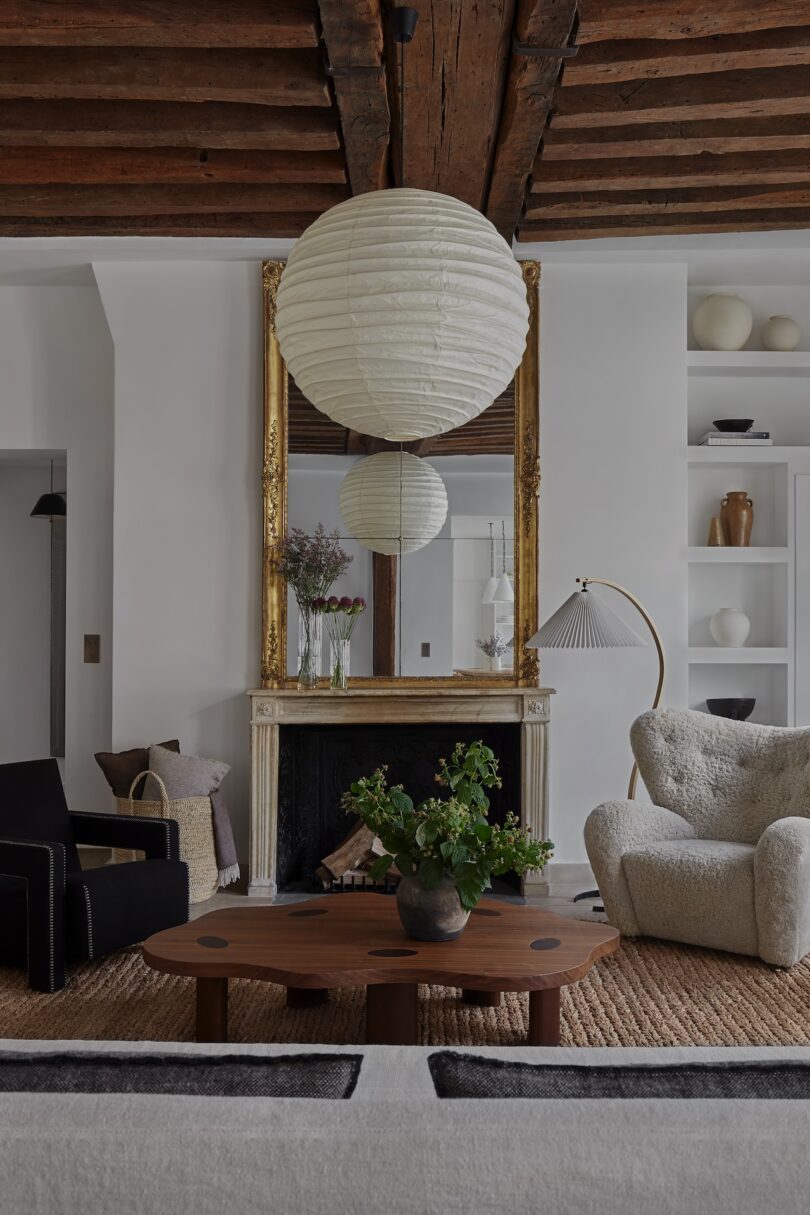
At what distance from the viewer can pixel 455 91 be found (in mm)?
3457

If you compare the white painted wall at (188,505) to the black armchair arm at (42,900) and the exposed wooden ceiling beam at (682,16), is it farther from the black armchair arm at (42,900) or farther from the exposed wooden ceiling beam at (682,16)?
the exposed wooden ceiling beam at (682,16)

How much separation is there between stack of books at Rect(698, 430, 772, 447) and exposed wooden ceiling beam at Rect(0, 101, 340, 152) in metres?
2.44

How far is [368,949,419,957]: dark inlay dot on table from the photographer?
2826mm

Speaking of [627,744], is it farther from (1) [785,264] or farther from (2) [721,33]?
(2) [721,33]

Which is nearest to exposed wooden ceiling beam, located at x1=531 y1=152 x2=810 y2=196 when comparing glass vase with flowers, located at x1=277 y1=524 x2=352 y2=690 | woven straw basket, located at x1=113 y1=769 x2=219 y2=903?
glass vase with flowers, located at x1=277 y1=524 x2=352 y2=690

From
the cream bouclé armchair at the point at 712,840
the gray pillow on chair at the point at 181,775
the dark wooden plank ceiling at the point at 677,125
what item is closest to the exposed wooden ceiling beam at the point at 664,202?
the dark wooden plank ceiling at the point at 677,125

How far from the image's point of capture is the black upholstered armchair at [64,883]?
346cm

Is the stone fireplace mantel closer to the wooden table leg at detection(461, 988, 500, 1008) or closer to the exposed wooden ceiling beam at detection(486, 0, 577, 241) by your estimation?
the wooden table leg at detection(461, 988, 500, 1008)

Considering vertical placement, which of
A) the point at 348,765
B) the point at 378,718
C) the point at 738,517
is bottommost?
the point at 348,765

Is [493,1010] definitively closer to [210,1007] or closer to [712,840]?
[210,1007]

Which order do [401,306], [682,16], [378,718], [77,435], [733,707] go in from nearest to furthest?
[401,306] → [682,16] → [378,718] → [733,707] → [77,435]

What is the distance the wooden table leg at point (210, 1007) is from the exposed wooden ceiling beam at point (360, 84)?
2734 millimetres

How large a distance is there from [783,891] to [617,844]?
2.10 feet

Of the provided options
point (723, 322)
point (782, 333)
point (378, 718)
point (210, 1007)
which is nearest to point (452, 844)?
point (210, 1007)
